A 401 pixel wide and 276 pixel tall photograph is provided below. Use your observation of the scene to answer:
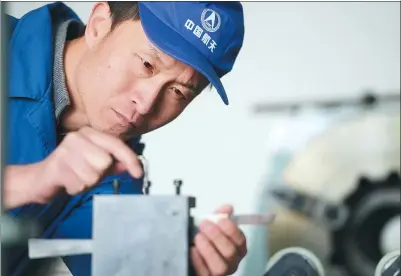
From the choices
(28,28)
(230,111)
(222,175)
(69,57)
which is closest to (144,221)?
(222,175)

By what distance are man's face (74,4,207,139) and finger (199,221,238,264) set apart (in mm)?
254

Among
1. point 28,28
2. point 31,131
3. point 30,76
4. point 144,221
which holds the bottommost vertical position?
point 144,221

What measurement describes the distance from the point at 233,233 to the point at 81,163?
364 millimetres

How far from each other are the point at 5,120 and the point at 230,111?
1.69ft

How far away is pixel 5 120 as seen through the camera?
4.11 ft

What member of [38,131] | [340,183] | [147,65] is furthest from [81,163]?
[340,183]

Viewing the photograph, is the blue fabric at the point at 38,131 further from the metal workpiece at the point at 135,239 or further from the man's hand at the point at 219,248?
the man's hand at the point at 219,248

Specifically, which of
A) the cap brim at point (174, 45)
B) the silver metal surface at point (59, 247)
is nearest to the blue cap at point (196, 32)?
the cap brim at point (174, 45)

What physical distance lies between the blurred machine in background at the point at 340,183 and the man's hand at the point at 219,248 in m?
A: 0.08

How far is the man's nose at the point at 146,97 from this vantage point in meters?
1.21

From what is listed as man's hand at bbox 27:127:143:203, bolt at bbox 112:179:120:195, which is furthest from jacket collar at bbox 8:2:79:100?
bolt at bbox 112:179:120:195

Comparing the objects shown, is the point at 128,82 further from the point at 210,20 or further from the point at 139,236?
the point at 139,236

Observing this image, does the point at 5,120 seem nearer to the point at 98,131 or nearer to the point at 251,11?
the point at 98,131

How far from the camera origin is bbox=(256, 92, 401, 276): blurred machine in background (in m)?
1.23
